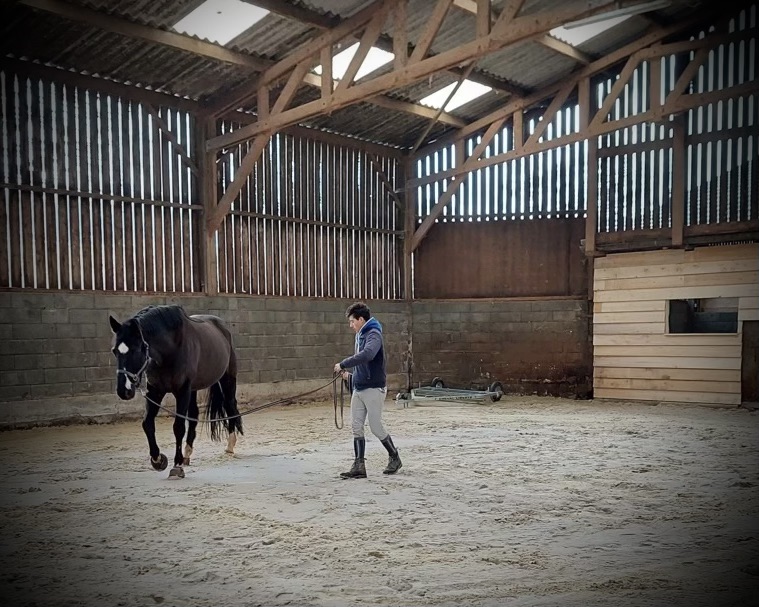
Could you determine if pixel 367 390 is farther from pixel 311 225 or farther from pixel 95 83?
pixel 311 225

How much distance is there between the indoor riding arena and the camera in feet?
12.5

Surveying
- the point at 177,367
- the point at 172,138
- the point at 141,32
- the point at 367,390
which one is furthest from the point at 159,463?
the point at 172,138

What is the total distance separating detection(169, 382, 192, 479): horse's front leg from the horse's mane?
1.89 ft

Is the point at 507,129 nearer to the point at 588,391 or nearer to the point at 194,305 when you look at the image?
the point at 588,391

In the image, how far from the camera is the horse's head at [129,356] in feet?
17.8

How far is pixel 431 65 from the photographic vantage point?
742 cm

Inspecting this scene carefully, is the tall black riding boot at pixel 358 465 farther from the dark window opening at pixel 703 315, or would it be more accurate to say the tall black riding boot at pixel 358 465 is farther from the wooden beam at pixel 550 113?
the dark window opening at pixel 703 315

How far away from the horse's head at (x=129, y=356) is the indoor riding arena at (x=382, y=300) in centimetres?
5

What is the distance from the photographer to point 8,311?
809cm

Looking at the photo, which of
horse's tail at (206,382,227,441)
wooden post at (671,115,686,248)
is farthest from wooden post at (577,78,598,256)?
horse's tail at (206,382,227,441)

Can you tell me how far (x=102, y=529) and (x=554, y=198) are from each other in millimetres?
10098

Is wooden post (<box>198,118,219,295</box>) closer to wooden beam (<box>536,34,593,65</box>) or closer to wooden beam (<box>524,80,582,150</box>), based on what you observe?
wooden beam (<box>536,34,593,65</box>)

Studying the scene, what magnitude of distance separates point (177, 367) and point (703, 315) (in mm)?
9367

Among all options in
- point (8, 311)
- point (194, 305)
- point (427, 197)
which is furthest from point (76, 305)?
point (427, 197)
